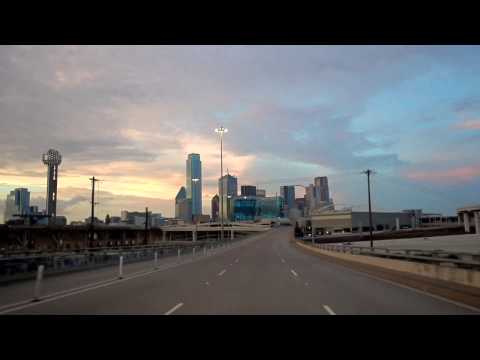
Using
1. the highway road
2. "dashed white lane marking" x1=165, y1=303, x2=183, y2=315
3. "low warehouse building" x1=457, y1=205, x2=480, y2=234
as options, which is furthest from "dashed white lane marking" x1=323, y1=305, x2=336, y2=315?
"low warehouse building" x1=457, y1=205, x2=480, y2=234

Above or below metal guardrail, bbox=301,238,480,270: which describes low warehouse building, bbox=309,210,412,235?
above

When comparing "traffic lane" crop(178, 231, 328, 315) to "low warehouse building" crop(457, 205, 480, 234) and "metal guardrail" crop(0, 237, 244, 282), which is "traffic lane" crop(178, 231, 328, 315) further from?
"low warehouse building" crop(457, 205, 480, 234)

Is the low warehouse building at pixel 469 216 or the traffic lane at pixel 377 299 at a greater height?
the low warehouse building at pixel 469 216

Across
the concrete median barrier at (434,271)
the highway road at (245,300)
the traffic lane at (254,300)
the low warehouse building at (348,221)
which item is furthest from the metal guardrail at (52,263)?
the low warehouse building at (348,221)

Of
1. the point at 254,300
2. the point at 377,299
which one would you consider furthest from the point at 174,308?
the point at 377,299

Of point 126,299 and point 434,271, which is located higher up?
point 434,271

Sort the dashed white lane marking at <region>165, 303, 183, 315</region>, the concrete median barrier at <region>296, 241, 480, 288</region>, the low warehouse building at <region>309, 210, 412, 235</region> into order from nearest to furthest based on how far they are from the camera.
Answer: the dashed white lane marking at <region>165, 303, 183, 315</region>
the concrete median barrier at <region>296, 241, 480, 288</region>
the low warehouse building at <region>309, 210, 412, 235</region>

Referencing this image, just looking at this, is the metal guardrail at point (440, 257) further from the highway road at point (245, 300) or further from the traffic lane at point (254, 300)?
the traffic lane at point (254, 300)

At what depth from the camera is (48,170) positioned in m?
172

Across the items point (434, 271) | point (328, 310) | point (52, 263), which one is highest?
point (52, 263)

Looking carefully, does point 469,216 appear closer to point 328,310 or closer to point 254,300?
point 254,300
